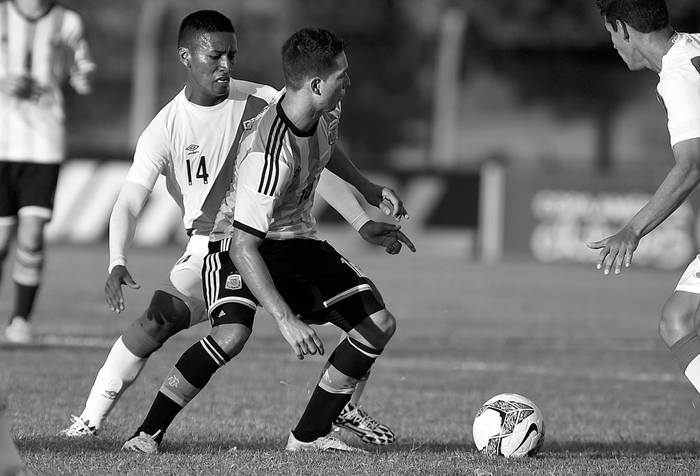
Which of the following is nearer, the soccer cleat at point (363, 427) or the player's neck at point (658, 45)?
the player's neck at point (658, 45)

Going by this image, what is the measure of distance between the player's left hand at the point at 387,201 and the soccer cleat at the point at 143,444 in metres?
1.53

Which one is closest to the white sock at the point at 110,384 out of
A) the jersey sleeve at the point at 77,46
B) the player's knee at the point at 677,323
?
the player's knee at the point at 677,323

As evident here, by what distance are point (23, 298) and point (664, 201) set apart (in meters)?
5.65

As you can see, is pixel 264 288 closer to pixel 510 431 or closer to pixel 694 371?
pixel 510 431

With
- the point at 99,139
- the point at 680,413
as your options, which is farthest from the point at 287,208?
the point at 99,139

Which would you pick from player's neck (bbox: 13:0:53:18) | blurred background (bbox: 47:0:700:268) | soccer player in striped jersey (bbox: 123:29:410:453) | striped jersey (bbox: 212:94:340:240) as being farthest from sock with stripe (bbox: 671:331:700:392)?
blurred background (bbox: 47:0:700:268)

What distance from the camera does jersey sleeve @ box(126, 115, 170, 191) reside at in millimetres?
5945

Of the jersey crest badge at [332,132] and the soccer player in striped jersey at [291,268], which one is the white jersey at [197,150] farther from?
the jersey crest badge at [332,132]

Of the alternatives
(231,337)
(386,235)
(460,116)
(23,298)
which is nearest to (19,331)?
(23,298)

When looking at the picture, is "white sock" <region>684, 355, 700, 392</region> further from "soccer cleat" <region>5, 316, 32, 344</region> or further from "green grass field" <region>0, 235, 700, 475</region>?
"soccer cleat" <region>5, 316, 32, 344</region>

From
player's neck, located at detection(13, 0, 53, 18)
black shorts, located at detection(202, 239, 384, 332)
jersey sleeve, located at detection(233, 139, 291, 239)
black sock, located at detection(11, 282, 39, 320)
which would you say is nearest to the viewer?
jersey sleeve, located at detection(233, 139, 291, 239)

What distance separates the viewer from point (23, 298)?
9.24m

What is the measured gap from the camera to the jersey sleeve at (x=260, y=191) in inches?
209

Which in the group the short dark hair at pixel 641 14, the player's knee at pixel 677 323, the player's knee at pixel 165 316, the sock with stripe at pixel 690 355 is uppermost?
the short dark hair at pixel 641 14
